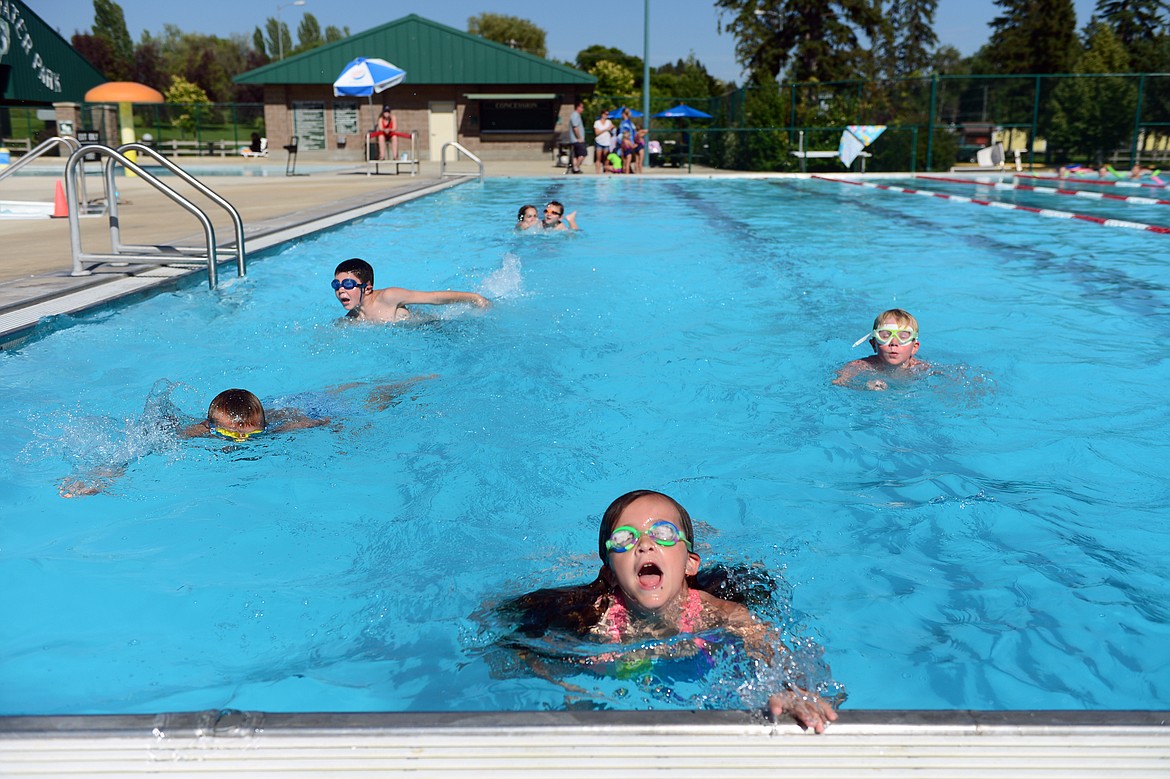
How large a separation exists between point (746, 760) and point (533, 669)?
1006 millimetres

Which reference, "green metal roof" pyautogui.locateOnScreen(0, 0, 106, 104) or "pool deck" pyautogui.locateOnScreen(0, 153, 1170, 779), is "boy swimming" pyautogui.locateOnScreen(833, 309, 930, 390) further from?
"green metal roof" pyautogui.locateOnScreen(0, 0, 106, 104)

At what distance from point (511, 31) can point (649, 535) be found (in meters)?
96.7

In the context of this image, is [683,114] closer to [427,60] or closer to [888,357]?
[427,60]

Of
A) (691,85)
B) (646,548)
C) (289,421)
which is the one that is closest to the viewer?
(646,548)

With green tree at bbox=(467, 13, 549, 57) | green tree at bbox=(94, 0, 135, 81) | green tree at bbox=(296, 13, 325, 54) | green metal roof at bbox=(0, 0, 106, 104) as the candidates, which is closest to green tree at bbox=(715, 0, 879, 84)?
green metal roof at bbox=(0, 0, 106, 104)

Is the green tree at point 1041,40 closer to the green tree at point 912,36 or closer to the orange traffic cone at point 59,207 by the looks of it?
the green tree at point 912,36

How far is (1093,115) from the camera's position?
2627 centimetres

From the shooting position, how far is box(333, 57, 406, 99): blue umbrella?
24.7 m

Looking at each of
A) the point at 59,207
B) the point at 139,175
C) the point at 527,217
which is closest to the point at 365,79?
the point at 59,207

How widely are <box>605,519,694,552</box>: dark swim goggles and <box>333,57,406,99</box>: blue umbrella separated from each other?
23801 mm

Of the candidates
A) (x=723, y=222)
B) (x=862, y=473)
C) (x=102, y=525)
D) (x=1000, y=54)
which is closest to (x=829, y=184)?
(x=723, y=222)

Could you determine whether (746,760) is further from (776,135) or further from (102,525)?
(776,135)

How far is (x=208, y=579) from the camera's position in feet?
11.4

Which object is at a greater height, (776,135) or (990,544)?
(776,135)
